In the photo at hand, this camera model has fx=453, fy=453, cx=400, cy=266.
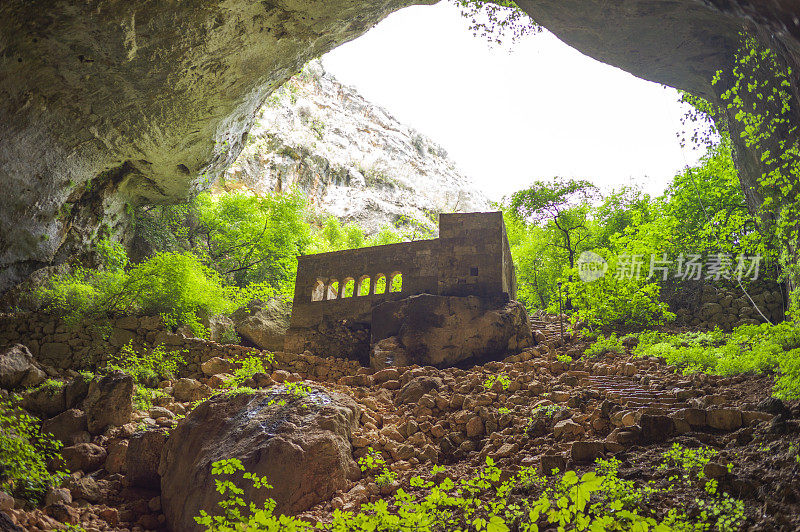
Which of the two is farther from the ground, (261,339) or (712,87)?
(712,87)

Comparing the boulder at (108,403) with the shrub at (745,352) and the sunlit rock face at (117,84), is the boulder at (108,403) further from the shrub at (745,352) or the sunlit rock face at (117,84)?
the shrub at (745,352)

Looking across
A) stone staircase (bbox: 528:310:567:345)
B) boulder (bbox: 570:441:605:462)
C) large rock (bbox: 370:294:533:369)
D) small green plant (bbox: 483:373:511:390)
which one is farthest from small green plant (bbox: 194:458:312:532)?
stone staircase (bbox: 528:310:567:345)

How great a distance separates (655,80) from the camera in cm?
937

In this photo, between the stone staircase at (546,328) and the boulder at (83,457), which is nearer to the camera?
the boulder at (83,457)

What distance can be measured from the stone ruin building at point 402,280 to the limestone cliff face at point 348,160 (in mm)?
22333

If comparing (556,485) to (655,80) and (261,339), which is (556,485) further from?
(261,339)

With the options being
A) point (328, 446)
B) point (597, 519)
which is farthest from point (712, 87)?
point (328, 446)

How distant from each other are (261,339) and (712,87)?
1286cm

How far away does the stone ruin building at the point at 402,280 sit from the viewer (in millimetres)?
13438

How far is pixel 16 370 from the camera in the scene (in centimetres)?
802

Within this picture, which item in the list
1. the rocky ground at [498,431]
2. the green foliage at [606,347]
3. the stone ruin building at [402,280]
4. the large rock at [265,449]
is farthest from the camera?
the stone ruin building at [402,280]

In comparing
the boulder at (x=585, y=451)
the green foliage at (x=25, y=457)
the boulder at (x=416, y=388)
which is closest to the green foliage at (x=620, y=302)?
the boulder at (x=416, y=388)

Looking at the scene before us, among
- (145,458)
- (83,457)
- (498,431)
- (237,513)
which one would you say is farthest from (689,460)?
(83,457)

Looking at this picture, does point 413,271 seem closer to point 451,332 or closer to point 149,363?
point 451,332
